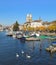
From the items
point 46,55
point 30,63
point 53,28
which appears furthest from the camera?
point 53,28

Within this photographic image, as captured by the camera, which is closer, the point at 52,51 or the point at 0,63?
the point at 0,63

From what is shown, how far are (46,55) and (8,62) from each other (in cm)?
1029

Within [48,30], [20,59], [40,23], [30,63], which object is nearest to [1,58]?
[20,59]

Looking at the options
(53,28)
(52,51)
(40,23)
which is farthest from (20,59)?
(40,23)

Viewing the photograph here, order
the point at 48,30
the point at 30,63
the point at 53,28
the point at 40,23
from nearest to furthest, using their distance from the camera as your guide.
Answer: the point at 30,63, the point at 53,28, the point at 48,30, the point at 40,23

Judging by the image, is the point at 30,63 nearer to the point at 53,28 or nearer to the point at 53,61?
A: the point at 53,61

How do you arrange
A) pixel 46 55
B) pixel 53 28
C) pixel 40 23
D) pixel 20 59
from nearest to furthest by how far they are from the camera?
1. pixel 20 59
2. pixel 46 55
3. pixel 53 28
4. pixel 40 23

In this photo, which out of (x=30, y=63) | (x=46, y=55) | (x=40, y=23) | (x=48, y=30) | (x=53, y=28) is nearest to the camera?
(x=30, y=63)

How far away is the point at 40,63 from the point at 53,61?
10.5 feet

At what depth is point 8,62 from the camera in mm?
40188

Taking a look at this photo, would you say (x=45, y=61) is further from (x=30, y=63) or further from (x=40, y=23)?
(x=40, y=23)

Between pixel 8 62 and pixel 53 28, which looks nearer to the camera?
pixel 8 62

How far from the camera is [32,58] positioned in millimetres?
43719

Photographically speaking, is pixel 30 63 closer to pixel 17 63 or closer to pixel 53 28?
pixel 17 63
